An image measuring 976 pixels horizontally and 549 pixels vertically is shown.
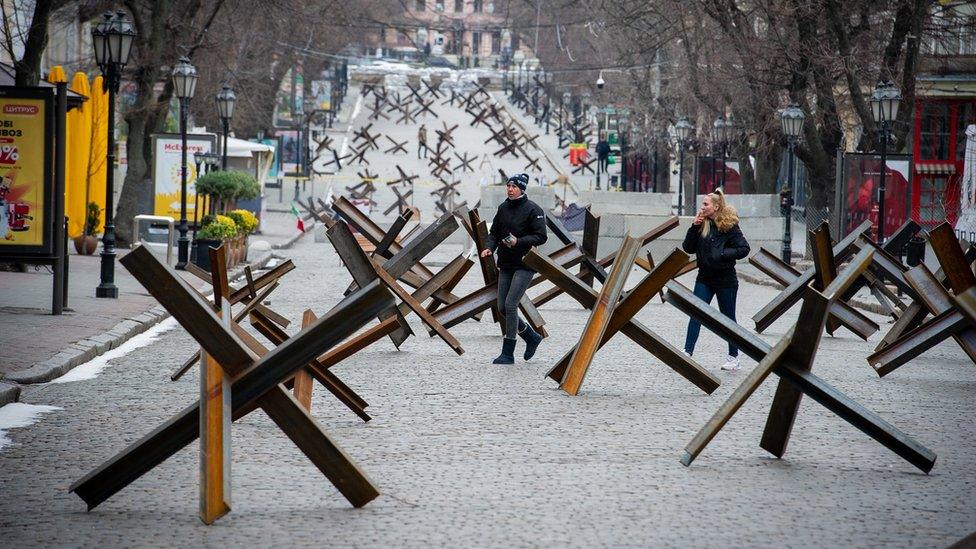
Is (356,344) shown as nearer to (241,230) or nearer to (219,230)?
(219,230)

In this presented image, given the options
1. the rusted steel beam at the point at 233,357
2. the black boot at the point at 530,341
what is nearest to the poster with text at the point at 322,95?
the black boot at the point at 530,341

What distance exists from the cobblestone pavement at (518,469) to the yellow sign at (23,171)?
4.06 meters

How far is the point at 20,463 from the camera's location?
7.97 meters

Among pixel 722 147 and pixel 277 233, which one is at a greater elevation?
pixel 722 147

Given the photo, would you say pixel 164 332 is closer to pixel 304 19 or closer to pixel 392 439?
pixel 392 439

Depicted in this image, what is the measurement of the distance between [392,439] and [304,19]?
1142 inches

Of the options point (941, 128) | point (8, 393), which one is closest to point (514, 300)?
point (8, 393)

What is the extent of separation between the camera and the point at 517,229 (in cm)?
1311

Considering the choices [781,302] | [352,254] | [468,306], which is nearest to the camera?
[352,254]

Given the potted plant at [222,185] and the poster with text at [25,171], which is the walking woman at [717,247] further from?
the potted plant at [222,185]

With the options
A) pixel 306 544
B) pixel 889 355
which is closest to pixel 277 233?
pixel 889 355

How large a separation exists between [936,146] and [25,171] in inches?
1238

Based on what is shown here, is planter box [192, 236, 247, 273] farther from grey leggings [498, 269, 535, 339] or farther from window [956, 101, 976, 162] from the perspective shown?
window [956, 101, 976, 162]

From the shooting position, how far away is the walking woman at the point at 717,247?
13.3 metres
